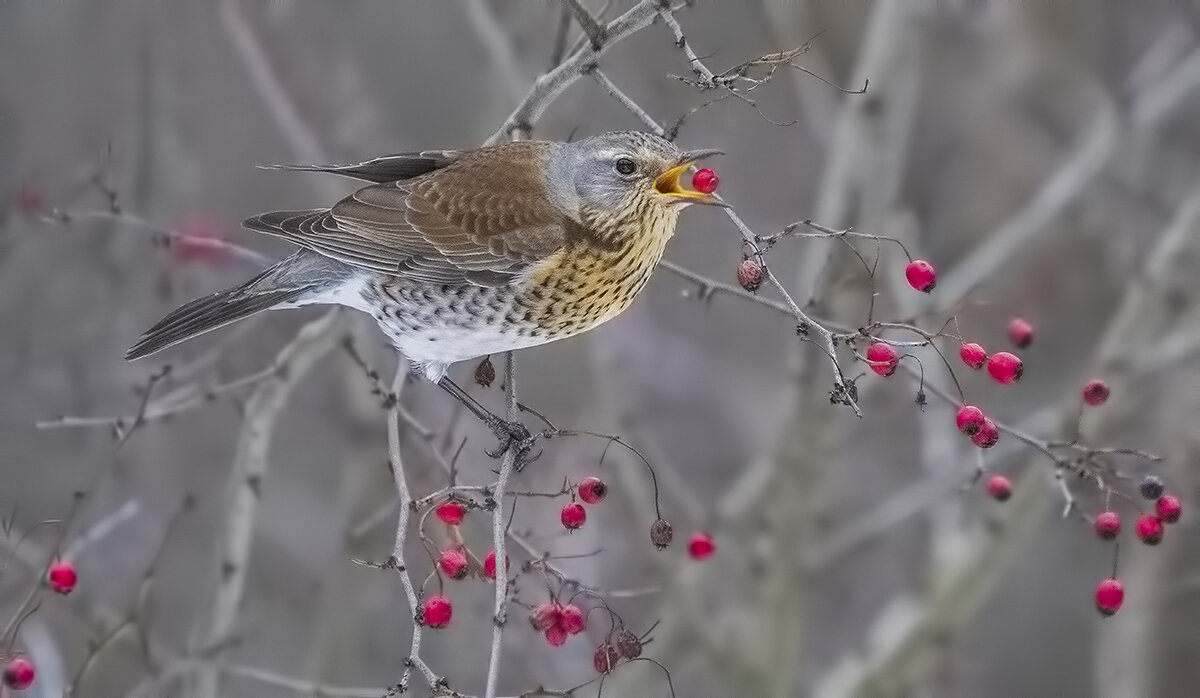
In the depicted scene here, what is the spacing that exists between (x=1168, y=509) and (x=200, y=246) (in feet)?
7.68

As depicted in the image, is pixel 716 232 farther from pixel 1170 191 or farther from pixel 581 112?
pixel 1170 191

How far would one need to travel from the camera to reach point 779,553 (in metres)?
4.18

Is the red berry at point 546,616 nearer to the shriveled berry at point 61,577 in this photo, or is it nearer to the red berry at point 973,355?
the red berry at point 973,355

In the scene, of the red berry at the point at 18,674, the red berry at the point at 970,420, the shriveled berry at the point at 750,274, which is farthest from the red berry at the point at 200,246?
the red berry at the point at 970,420

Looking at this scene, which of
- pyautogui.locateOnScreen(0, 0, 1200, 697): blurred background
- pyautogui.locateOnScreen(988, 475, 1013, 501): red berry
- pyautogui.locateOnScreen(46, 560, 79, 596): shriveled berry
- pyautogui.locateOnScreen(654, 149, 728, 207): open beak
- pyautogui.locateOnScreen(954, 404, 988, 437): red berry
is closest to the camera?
pyautogui.locateOnScreen(654, 149, 728, 207): open beak

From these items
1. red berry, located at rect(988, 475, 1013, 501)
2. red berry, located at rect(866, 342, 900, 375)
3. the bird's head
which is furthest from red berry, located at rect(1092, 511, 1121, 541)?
the bird's head

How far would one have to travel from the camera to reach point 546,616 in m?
2.31

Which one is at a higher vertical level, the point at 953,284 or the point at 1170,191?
the point at 1170,191

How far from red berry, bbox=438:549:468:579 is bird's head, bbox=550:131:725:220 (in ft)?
2.33

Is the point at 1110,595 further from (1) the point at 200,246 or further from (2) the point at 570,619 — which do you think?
(1) the point at 200,246

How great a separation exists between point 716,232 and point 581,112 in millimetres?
679

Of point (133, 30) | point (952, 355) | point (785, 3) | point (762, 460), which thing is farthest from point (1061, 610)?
point (133, 30)

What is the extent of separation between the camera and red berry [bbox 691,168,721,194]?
2238 millimetres

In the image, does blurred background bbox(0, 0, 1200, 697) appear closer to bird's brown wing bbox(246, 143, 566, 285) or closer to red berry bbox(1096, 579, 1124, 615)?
bird's brown wing bbox(246, 143, 566, 285)
